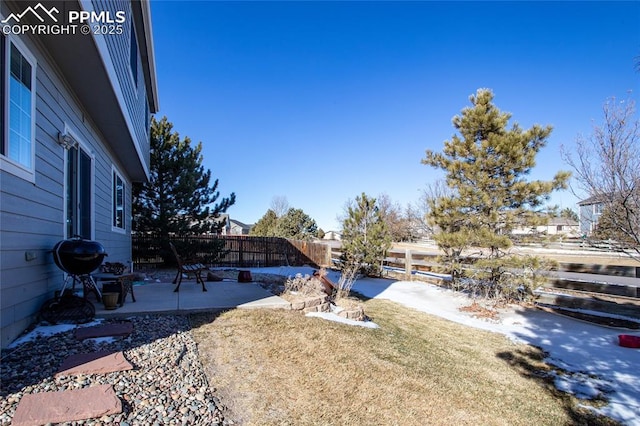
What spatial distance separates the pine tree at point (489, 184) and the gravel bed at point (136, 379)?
20.3 ft

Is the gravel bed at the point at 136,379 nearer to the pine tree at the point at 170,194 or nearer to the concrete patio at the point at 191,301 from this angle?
the concrete patio at the point at 191,301

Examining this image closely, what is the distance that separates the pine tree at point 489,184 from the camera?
6.95m

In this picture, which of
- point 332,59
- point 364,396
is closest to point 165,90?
point 332,59

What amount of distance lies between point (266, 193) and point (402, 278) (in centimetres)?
2600

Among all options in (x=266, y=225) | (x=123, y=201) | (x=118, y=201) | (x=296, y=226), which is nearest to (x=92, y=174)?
(x=118, y=201)

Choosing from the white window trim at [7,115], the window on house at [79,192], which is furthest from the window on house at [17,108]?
the window on house at [79,192]

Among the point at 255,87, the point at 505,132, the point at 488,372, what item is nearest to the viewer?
the point at 488,372

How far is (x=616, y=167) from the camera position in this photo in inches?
200

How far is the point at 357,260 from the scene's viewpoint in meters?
10.8

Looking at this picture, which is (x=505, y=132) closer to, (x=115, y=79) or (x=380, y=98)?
(x=380, y=98)

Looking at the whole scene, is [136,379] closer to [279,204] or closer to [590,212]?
[590,212]

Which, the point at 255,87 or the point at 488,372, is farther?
the point at 255,87

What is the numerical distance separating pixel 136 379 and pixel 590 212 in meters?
7.87

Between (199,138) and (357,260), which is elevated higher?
(199,138)
